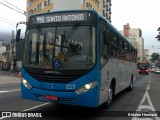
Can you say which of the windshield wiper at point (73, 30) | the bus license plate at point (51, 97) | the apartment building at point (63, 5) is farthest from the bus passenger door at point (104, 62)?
the apartment building at point (63, 5)

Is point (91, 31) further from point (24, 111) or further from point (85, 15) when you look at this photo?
point (24, 111)

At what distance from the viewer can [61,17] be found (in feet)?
29.8

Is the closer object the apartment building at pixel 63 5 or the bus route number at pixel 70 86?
the bus route number at pixel 70 86

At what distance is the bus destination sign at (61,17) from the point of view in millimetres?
8891

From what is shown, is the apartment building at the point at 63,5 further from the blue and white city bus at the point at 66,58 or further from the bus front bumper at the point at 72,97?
the bus front bumper at the point at 72,97

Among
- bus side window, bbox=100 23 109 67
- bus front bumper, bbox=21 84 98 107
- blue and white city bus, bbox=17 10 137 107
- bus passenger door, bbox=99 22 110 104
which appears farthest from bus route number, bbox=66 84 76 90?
bus side window, bbox=100 23 109 67

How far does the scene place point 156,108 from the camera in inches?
449

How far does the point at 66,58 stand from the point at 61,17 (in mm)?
1417

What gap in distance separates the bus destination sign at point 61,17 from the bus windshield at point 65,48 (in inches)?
10.2

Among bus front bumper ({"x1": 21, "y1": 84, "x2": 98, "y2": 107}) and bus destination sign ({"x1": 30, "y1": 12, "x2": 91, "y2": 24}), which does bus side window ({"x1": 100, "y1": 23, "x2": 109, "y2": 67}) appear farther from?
bus front bumper ({"x1": 21, "y1": 84, "x2": 98, "y2": 107})

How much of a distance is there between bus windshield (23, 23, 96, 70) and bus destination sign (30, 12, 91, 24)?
0.85ft

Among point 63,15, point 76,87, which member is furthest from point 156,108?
point 63,15

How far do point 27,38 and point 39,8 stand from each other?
195 ft

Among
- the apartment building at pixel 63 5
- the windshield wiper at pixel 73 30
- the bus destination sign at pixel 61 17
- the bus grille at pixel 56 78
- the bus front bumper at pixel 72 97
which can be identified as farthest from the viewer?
the apartment building at pixel 63 5
